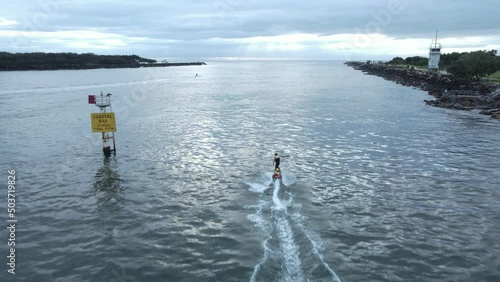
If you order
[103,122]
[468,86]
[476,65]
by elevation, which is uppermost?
[476,65]

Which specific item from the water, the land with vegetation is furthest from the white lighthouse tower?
the water

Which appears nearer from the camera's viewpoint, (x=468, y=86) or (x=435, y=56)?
(x=468, y=86)

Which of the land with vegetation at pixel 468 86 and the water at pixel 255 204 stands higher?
the land with vegetation at pixel 468 86

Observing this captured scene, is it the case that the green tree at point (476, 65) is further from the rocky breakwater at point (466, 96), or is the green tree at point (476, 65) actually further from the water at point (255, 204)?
the water at point (255, 204)

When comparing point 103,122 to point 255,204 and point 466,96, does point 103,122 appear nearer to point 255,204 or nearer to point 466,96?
point 255,204

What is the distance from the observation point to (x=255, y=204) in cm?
2202

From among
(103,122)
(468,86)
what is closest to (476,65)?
(468,86)

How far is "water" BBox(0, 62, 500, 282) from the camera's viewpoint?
15844mm

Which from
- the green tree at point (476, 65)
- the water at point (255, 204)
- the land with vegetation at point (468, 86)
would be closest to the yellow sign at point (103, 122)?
the water at point (255, 204)

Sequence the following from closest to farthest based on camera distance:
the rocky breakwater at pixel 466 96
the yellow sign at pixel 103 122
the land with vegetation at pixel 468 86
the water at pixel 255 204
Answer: the water at pixel 255 204 → the yellow sign at pixel 103 122 → the rocky breakwater at pixel 466 96 → the land with vegetation at pixel 468 86

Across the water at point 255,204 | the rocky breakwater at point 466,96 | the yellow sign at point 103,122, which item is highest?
the rocky breakwater at point 466,96

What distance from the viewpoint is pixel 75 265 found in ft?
51.9

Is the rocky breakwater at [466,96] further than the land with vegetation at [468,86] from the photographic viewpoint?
No

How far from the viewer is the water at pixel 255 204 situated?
→ 52.0ft
